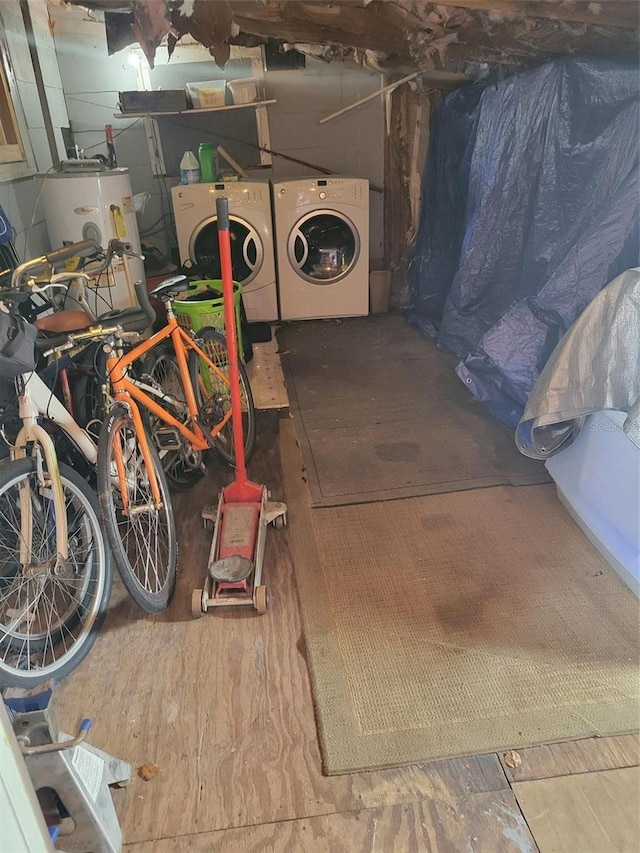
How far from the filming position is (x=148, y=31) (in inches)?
66.9

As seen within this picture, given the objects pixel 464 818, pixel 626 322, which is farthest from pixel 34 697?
pixel 626 322

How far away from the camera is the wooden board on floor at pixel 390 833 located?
3.78 ft

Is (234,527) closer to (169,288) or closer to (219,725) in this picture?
(219,725)

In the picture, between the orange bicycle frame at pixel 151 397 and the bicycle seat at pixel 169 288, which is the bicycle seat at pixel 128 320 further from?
the bicycle seat at pixel 169 288

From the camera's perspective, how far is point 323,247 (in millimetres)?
4027

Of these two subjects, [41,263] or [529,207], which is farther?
[529,207]

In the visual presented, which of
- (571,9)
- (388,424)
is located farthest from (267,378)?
(571,9)

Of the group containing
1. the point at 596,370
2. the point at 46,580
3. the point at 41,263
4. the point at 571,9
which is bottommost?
the point at 46,580

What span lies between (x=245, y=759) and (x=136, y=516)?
2.59 feet

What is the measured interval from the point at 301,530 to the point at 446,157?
2.53 m

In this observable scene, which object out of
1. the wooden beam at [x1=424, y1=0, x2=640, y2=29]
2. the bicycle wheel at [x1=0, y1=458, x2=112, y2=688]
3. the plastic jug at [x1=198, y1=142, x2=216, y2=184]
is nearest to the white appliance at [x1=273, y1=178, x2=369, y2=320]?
the plastic jug at [x1=198, y1=142, x2=216, y2=184]

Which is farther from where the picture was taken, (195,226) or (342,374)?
(195,226)

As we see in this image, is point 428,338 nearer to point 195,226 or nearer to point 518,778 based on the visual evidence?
point 195,226

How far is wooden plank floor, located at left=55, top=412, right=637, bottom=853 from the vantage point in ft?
3.87
